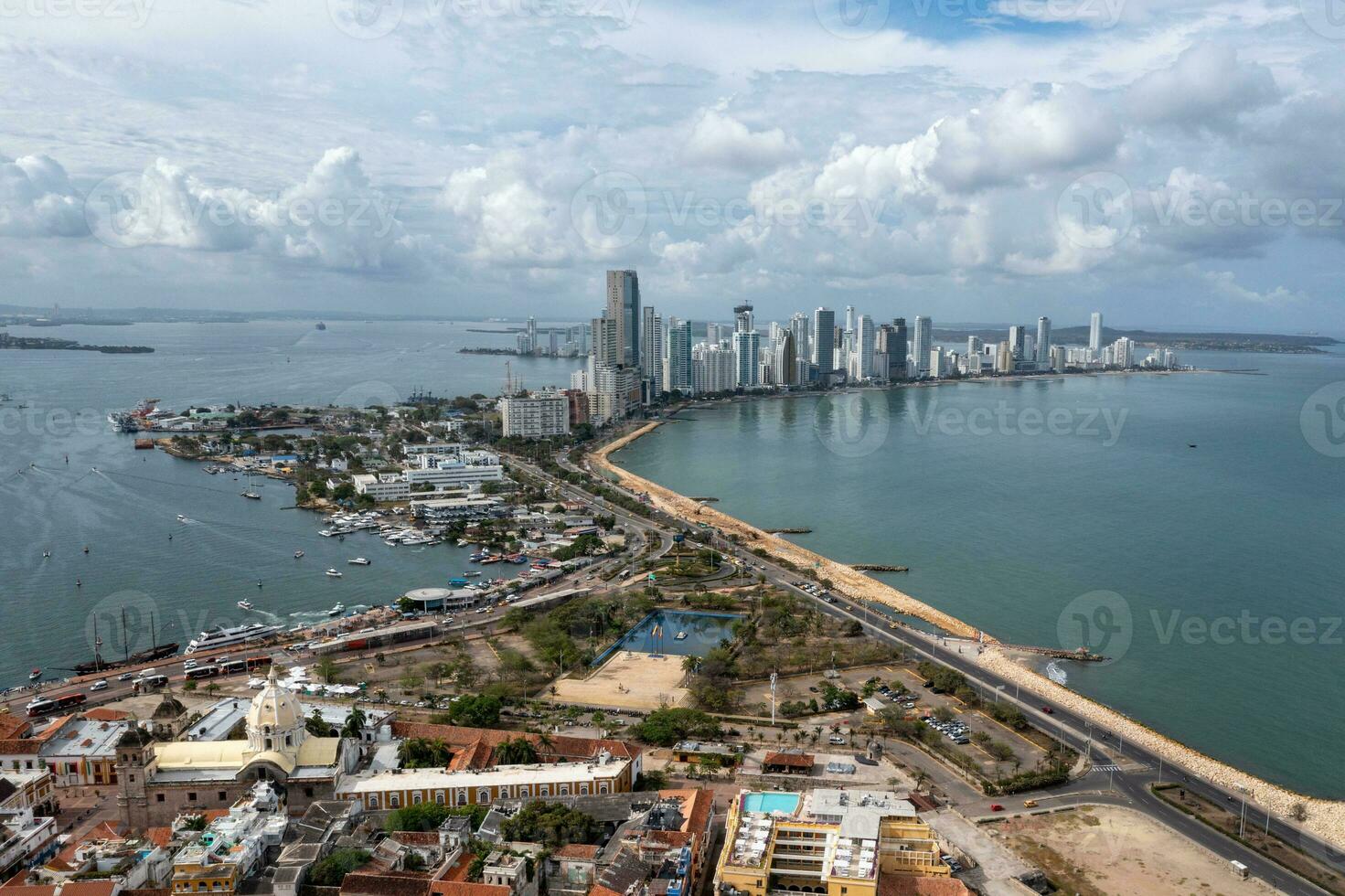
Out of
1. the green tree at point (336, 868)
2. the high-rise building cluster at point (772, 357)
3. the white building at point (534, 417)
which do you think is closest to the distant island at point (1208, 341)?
the high-rise building cluster at point (772, 357)

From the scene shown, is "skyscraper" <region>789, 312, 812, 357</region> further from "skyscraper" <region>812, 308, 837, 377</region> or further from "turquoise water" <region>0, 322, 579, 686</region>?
"turquoise water" <region>0, 322, 579, 686</region>

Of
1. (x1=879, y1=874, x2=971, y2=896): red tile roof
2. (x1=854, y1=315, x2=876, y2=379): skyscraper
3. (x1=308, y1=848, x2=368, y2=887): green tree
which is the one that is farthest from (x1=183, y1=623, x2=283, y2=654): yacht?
(x1=854, y1=315, x2=876, y2=379): skyscraper

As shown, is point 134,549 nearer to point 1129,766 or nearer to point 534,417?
point 534,417

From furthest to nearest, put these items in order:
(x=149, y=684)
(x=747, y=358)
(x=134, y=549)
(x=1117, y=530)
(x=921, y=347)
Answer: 1. (x=921, y=347)
2. (x=747, y=358)
3. (x=1117, y=530)
4. (x=134, y=549)
5. (x=149, y=684)

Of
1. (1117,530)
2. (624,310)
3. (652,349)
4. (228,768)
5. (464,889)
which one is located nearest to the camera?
(464,889)

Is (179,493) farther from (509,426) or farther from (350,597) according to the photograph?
A: (509,426)

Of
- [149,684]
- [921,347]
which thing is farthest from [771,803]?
[921,347]
